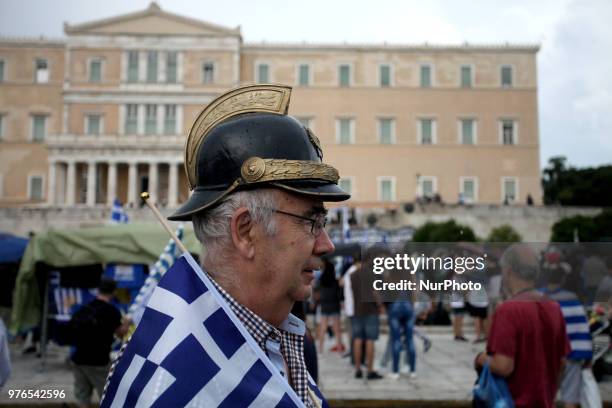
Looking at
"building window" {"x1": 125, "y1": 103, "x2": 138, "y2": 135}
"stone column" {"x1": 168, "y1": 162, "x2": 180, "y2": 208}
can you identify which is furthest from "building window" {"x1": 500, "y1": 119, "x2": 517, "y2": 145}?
"building window" {"x1": 125, "y1": 103, "x2": 138, "y2": 135}

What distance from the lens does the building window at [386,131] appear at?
134ft

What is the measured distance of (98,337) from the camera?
4566mm

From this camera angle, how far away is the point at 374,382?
6777mm

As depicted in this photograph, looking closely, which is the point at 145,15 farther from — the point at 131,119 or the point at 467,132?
the point at 467,132

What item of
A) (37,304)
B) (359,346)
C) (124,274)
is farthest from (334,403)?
(37,304)

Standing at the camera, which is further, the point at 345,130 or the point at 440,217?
the point at 345,130

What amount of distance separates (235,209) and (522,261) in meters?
1.73

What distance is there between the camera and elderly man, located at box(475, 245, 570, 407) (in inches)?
113

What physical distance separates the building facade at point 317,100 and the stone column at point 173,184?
797 millimetres

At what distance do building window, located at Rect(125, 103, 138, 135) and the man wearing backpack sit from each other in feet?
121

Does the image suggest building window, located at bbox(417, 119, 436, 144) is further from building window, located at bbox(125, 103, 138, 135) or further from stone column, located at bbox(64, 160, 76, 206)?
stone column, located at bbox(64, 160, 76, 206)

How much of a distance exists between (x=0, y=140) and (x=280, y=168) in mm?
44819

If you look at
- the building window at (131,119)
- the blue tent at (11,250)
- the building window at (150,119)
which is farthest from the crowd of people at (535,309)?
the building window at (131,119)

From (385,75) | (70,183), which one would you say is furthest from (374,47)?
(70,183)
